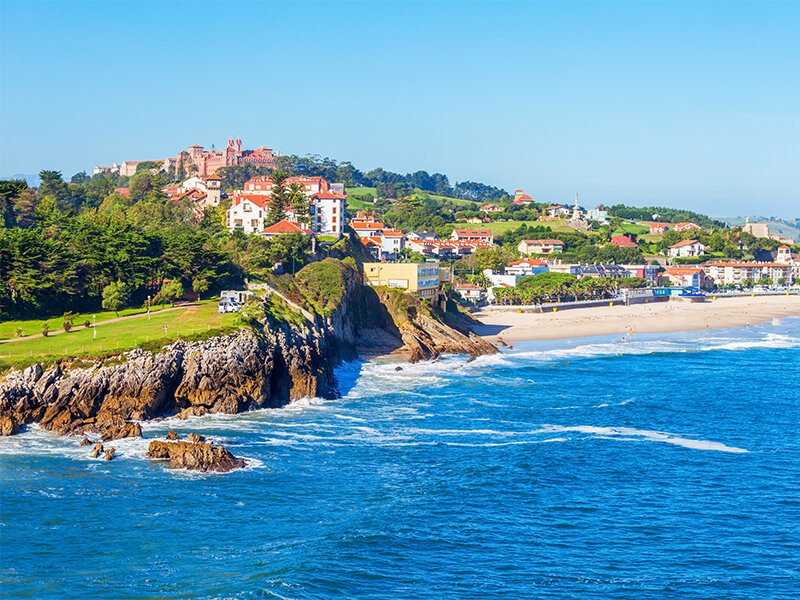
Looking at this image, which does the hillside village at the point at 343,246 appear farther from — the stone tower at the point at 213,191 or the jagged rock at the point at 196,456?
the jagged rock at the point at 196,456

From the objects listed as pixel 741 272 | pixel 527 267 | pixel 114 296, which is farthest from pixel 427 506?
pixel 741 272

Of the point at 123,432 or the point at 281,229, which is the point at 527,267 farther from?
the point at 123,432

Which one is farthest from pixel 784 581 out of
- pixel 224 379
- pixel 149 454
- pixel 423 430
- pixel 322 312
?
pixel 322 312

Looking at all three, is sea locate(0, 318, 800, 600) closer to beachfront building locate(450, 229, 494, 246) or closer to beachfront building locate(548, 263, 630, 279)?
beachfront building locate(548, 263, 630, 279)

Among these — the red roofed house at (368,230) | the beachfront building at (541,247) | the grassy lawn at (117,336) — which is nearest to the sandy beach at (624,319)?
the red roofed house at (368,230)

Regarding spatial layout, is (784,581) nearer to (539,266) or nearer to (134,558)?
(134,558)

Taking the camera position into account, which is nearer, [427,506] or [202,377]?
[427,506]

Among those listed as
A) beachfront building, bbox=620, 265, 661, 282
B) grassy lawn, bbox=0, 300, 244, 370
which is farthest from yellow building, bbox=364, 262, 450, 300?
beachfront building, bbox=620, 265, 661, 282

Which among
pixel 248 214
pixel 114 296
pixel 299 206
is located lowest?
pixel 114 296
